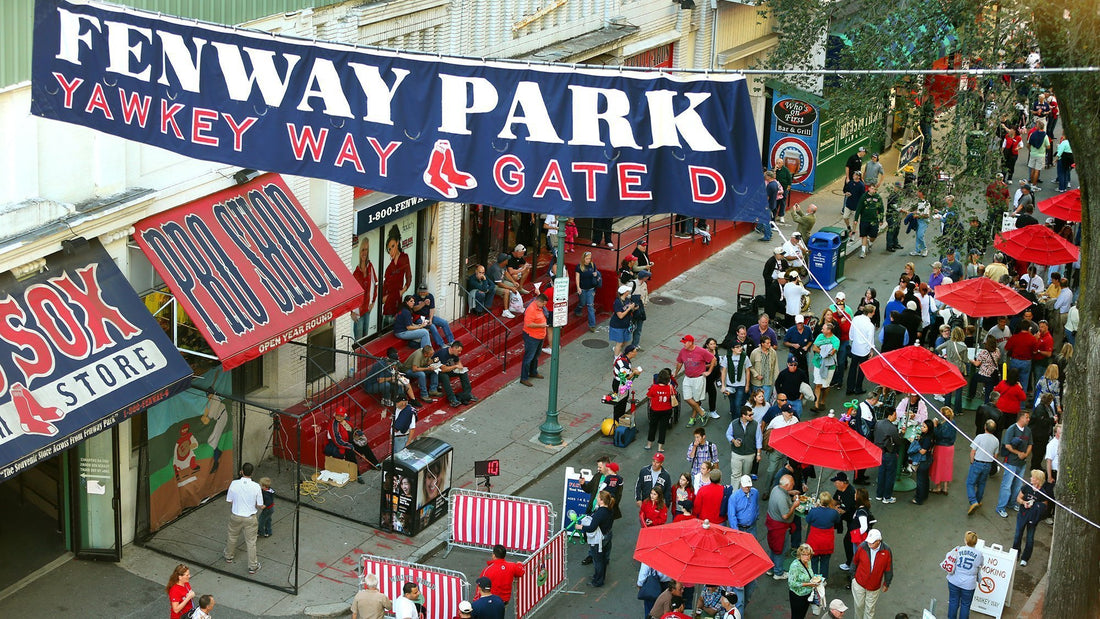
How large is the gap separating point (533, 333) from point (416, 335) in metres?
2.16

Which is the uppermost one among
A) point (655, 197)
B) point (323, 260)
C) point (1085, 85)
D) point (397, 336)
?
point (1085, 85)

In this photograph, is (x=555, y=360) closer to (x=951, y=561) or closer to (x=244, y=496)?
(x=244, y=496)

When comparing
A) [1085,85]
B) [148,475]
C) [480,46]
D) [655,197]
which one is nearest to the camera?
[655,197]

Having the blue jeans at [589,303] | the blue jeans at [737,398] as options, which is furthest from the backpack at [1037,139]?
the blue jeans at [737,398]

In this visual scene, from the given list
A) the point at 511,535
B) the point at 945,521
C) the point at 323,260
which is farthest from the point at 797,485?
the point at 323,260

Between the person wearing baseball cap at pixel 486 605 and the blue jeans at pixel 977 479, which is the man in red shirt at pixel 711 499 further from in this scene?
the blue jeans at pixel 977 479

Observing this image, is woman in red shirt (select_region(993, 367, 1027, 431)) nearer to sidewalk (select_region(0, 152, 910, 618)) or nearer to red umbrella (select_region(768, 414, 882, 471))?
red umbrella (select_region(768, 414, 882, 471))

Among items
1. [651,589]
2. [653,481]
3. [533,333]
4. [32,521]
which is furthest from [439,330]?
[651,589]

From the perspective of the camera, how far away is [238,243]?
21641mm

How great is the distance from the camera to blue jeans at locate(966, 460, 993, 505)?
74.5ft

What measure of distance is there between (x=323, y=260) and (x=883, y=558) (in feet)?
32.0

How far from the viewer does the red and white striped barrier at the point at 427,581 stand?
18641mm

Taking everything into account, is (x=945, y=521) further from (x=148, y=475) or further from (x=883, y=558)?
(x=148, y=475)

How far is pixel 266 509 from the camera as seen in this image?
2106cm
